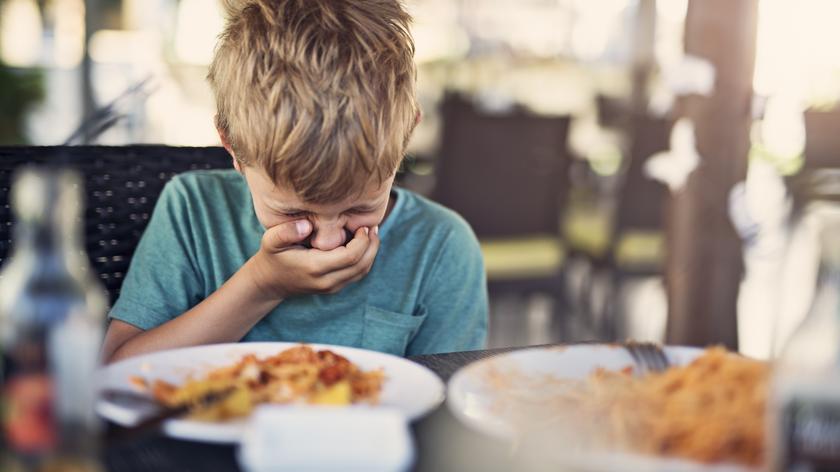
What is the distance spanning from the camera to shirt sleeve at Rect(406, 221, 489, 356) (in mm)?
1361

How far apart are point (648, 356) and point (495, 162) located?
2418mm

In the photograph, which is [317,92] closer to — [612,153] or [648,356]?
[648,356]

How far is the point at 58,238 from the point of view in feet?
1.73

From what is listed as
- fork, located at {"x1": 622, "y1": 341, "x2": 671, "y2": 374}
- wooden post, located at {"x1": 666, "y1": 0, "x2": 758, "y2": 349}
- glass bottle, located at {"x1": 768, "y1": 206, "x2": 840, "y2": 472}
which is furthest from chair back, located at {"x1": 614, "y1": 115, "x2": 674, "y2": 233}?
glass bottle, located at {"x1": 768, "y1": 206, "x2": 840, "y2": 472}

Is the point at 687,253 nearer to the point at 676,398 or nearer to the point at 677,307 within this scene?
the point at 677,307

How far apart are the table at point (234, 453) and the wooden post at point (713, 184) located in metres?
1.76

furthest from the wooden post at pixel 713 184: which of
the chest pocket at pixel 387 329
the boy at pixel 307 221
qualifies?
the chest pocket at pixel 387 329

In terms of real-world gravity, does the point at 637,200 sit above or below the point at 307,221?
below

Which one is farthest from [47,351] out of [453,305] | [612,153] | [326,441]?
[612,153]

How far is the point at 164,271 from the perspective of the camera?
1.29 meters

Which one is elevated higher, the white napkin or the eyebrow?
the white napkin

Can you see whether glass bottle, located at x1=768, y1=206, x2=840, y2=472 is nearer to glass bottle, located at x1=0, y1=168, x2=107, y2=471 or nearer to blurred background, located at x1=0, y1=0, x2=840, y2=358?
blurred background, located at x1=0, y1=0, x2=840, y2=358

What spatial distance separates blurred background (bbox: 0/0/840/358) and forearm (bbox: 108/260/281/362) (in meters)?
0.31

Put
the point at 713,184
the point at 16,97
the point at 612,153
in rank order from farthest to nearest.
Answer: the point at 612,153 → the point at 16,97 → the point at 713,184
